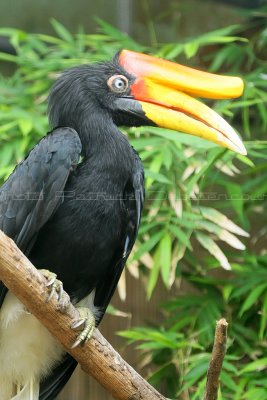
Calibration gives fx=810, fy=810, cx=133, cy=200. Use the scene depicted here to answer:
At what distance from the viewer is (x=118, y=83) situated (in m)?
2.62

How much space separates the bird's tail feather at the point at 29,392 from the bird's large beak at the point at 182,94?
2.99 feet

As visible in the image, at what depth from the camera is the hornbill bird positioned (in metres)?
2.31

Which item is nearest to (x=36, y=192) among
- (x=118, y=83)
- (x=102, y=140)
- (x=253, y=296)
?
(x=102, y=140)

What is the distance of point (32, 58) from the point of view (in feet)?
11.8

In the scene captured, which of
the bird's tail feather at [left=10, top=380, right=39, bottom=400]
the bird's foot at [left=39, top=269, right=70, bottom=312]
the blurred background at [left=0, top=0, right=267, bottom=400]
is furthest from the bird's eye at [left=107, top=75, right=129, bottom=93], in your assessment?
the bird's tail feather at [left=10, top=380, right=39, bottom=400]

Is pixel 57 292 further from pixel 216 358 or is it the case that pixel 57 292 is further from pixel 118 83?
pixel 118 83

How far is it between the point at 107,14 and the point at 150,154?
A: 79.6 inches

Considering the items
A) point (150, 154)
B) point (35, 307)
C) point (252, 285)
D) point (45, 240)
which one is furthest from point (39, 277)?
point (252, 285)

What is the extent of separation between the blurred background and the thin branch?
0.81 metres

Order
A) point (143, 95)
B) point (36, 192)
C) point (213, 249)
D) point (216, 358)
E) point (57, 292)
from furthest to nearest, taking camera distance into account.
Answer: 1. point (213, 249)
2. point (143, 95)
3. point (36, 192)
4. point (57, 292)
5. point (216, 358)

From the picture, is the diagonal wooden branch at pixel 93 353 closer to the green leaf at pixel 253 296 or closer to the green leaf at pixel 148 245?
the green leaf at pixel 148 245

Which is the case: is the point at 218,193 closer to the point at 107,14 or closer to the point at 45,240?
the point at 45,240

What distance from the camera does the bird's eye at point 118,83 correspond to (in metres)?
2.61

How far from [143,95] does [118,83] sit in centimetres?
9
